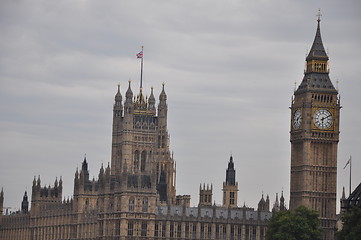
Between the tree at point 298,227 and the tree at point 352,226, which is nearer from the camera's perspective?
the tree at point 352,226

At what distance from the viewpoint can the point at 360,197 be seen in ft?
572

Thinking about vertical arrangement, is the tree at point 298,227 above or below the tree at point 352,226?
above

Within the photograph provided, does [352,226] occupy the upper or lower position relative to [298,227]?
lower

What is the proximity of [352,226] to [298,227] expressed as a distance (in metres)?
28.7

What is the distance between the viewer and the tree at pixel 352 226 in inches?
6373

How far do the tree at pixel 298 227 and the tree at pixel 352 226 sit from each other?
24322mm

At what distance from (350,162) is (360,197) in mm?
22215

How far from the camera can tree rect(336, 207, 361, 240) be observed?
162m

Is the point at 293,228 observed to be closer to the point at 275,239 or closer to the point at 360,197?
the point at 275,239

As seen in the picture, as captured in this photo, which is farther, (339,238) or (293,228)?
(293,228)

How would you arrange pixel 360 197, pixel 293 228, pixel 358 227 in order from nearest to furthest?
1. pixel 358 227
2. pixel 360 197
3. pixel 293 228

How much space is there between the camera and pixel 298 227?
634 ft

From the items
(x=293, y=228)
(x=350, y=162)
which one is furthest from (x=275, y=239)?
(x=350, y=162)

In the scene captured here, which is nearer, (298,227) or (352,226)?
(352,226)
